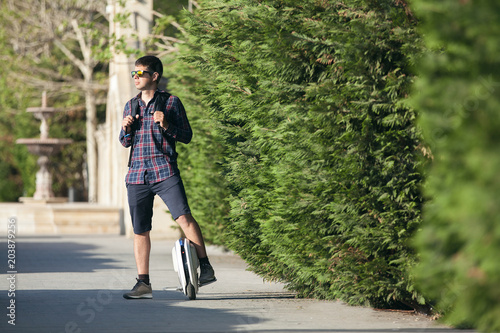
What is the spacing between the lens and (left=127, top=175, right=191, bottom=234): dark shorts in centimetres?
767

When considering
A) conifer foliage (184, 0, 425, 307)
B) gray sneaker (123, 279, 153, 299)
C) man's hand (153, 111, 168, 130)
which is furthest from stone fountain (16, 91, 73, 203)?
conifer foliage (184, 0, 425, 307)

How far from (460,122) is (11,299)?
17.8 ft

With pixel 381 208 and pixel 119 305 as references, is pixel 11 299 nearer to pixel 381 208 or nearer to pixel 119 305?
pixel 119 305

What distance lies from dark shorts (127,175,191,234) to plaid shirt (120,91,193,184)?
0.06 metres

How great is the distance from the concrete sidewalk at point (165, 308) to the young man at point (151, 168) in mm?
378

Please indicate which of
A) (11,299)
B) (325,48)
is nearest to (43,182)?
(11,299)

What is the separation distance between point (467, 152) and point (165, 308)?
4536mm

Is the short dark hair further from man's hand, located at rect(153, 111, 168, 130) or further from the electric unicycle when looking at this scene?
the electric unicycle

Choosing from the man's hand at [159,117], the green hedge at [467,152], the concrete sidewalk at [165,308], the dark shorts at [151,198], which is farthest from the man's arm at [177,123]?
the green hedge at [467,152]

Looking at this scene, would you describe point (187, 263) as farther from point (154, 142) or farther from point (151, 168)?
point (154, 142)

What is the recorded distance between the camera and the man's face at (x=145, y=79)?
A: 7988 millimetres

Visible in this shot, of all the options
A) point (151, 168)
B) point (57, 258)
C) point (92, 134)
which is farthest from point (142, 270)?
point (92, 134)

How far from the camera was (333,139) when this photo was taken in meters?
6.43

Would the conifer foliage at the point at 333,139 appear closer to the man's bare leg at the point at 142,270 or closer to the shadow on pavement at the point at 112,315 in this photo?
the shadow on pavement at the point at 112,315
